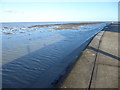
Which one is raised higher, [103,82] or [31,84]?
[103,82]

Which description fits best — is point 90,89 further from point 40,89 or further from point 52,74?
point 52,74

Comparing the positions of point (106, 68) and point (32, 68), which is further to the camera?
point (32, 68)

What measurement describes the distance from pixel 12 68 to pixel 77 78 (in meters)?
3.63

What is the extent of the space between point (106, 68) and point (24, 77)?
11.9 feet

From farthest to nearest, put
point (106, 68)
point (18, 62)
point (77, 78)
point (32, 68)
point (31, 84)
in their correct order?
point (18, 62) < point (32, 68) < point (106, 68) < point (31, 84) < point (77, 78)

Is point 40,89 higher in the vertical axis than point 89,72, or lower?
lower

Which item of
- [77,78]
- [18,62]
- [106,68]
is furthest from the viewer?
[18,62]

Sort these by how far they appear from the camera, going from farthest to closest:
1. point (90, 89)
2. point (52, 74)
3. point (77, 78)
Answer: point (52, 74) → point (77, 78) → point (90, 89)

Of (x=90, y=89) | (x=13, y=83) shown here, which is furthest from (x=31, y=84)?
(x=90, y=89)

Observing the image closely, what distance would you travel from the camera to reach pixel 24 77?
4414 millimetres

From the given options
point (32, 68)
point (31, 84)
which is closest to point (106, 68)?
point (31, 84)

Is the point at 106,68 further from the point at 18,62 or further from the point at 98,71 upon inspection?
the point at 18,62

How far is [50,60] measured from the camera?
6.29 m

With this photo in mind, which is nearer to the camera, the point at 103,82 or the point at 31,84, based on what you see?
the point at 103,82
